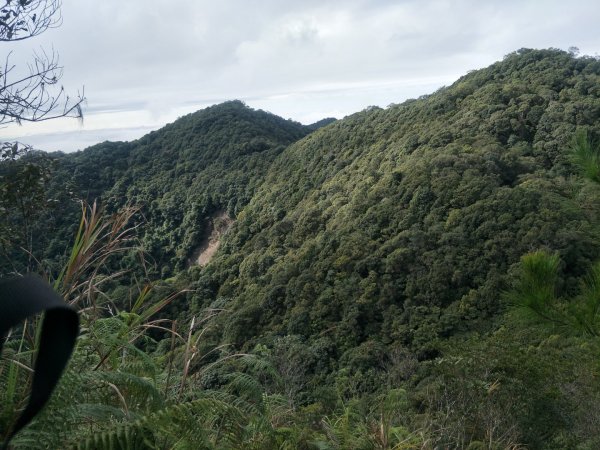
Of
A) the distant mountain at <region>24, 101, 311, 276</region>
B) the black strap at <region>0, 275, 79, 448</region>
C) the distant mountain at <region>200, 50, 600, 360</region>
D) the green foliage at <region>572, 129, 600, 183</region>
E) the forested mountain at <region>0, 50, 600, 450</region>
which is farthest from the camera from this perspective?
the distant mountain at <region>24, 101, 311, 276</region>

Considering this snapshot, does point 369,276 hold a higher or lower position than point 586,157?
lower

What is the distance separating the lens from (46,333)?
2.41ft

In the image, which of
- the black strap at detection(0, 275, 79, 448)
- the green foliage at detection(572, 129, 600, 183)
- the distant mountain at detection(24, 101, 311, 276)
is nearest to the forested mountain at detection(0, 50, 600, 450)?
the green foliage at detection(572, 129, 600, 183)

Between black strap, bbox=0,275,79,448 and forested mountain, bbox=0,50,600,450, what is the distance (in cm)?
100

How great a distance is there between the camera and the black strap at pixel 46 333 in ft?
2.29

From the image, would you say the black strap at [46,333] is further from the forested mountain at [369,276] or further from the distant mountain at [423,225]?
the distant mountain at [423,225]

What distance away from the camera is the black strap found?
0.70m

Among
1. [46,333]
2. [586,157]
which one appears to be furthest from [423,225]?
[46,333]

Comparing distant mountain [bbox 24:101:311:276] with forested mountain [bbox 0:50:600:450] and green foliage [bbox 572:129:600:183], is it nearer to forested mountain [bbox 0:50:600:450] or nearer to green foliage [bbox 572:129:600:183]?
forested mountain [bbox 0:50:600:450]

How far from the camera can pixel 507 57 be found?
3288cm

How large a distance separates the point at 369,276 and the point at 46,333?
60.1 feet

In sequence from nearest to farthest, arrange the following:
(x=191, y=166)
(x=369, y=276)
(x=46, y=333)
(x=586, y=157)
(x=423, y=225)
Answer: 1. (x=46, y=333)
2. (x=586, y=157)
3. (x=369, y=276)
4. (x=423, y=225)
5. (x=191, y=166)

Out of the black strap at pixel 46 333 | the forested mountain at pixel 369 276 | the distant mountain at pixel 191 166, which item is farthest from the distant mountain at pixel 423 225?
the black strap at pixel 46 333

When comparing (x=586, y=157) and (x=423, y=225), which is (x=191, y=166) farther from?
(x=586, y=157)
